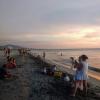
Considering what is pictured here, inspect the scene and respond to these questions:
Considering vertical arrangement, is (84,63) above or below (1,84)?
above

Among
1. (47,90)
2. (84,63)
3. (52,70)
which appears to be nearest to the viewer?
(84,63)

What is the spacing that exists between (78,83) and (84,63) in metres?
0.93

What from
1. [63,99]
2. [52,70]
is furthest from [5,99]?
[52,70]

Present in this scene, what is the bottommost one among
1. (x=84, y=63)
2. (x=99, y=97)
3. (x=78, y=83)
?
(x=99, y=97)

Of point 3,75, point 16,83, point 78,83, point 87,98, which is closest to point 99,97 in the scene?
point 87,98

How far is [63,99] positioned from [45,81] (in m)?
4.82

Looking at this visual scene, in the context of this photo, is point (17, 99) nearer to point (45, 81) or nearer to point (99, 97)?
point (99, 97)

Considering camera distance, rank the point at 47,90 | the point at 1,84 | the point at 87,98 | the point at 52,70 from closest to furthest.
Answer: the point at 87,98 → the point at 47,90 → the point at 1,84 → the point at 52,70

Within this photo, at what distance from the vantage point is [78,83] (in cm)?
1095

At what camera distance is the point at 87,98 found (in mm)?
11539

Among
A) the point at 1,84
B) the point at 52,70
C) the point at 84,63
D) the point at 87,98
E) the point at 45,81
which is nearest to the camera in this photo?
the point at 84,63

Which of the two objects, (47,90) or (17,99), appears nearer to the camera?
(17,99)

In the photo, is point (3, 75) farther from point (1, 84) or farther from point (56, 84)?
point (56, 84)

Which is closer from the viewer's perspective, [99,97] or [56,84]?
[99,97]
